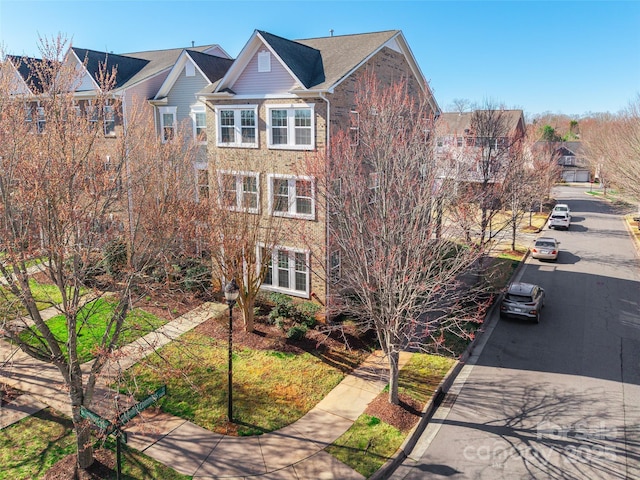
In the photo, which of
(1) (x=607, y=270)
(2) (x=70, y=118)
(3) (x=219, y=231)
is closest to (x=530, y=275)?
(1) (x=607, y=270)

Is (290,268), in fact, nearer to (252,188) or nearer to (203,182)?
(252,188)

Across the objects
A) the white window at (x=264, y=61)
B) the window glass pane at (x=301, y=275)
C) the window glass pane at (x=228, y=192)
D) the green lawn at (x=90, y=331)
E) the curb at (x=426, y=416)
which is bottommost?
the curb at (x=426, y=416)

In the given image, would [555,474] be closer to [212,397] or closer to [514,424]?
[514,424]

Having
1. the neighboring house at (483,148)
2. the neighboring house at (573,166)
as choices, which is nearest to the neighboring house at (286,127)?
the neighboring house at (483,148)

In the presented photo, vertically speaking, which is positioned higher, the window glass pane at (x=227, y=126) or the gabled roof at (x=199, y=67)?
the gabled roof at (x=199, y=67)

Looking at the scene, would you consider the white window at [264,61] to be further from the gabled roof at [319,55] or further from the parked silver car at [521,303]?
the parked silver car at [521,303]

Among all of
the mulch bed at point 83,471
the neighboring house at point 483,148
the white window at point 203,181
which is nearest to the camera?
the mulch bed at point 83,471

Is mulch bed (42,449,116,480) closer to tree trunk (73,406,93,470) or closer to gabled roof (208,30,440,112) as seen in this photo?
tree trunk (73,406,93,470)

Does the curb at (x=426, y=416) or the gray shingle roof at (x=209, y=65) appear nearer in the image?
the curb at (x=426, y=416)
